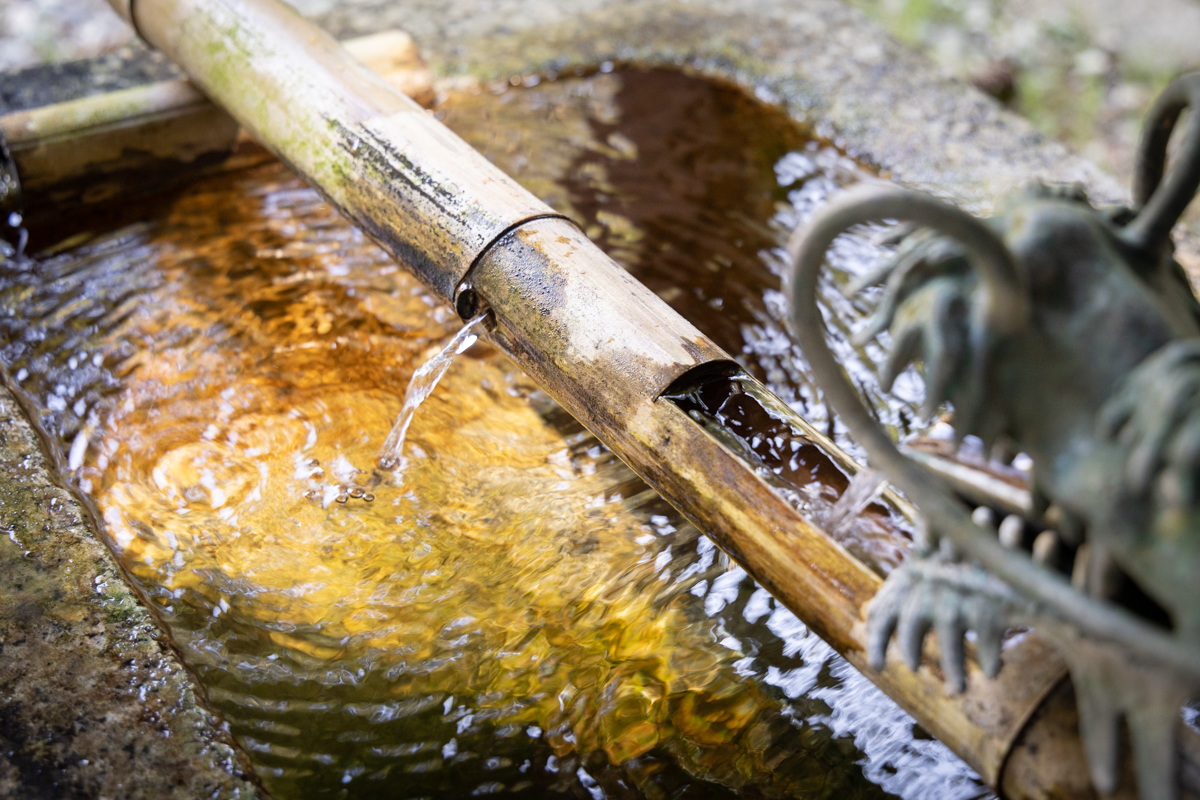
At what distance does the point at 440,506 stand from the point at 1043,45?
4.81m

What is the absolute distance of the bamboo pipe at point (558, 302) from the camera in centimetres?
142

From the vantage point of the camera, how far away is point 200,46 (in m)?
2.70

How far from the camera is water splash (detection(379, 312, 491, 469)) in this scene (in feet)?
7.52

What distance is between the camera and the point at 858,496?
1607mm

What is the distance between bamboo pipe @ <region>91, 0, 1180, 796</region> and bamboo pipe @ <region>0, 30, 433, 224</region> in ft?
1.30

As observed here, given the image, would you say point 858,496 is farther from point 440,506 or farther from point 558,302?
point 440,506

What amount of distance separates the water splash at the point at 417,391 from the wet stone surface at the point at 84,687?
0.67m

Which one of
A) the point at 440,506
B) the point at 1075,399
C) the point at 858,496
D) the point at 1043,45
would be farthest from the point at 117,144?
the point at 1043,45

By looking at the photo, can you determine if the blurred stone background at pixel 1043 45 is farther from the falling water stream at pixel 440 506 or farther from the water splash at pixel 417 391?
the water splash at pixel 417 391

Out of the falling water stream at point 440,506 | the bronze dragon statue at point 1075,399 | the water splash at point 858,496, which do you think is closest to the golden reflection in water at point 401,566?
the falling water stream at point 440,506

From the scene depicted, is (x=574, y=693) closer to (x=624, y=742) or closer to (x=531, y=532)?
(x=624, y=742)

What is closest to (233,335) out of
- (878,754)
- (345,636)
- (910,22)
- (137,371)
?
(137,371)

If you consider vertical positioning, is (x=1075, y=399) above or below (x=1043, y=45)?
above

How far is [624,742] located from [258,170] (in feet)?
8.33
